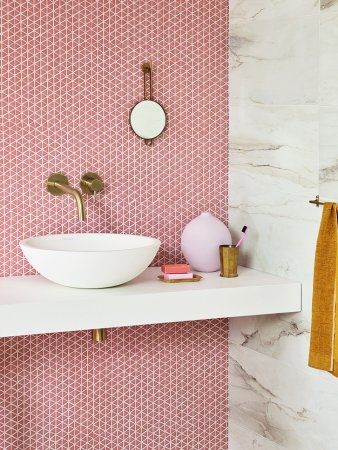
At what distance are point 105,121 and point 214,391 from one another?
126cm

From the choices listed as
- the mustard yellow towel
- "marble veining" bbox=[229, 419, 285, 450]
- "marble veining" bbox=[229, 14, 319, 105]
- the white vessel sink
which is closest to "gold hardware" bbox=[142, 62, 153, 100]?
→ "marble veining" bbox=[229, 14, 319, 105]

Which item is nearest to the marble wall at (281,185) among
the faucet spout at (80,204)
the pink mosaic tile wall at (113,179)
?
the pink mosaic tile wall at (113,179)

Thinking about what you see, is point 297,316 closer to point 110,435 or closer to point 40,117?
point 110,435

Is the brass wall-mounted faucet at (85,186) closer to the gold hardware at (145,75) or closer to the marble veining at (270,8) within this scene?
the gold hardware at (145,75)

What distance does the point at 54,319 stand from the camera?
7.75 ft

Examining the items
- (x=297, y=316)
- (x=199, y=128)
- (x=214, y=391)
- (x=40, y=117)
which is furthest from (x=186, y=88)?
(x=214, y=391)

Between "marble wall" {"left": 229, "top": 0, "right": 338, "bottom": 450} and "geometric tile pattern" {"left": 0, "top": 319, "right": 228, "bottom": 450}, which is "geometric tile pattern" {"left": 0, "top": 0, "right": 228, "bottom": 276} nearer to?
"marble wall" {"left": 229, "top": 0, "right": 338, "bottom": 450}

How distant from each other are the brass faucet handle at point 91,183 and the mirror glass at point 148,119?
272 millimetres

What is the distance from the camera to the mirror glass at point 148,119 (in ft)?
9.78

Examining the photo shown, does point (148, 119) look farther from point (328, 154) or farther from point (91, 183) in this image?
point (328, 154)

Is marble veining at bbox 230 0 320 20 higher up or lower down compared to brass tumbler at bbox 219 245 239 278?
higher up

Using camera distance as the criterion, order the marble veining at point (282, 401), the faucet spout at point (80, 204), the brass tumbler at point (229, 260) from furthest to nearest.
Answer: the brass tumbler at point (229, 260)
the faucet spout at point (80, 204)
the marble veining at point (282, 401)

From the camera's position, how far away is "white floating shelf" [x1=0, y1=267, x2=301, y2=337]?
234cm

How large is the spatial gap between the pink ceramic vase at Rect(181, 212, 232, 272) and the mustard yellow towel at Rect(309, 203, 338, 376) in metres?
0.55
